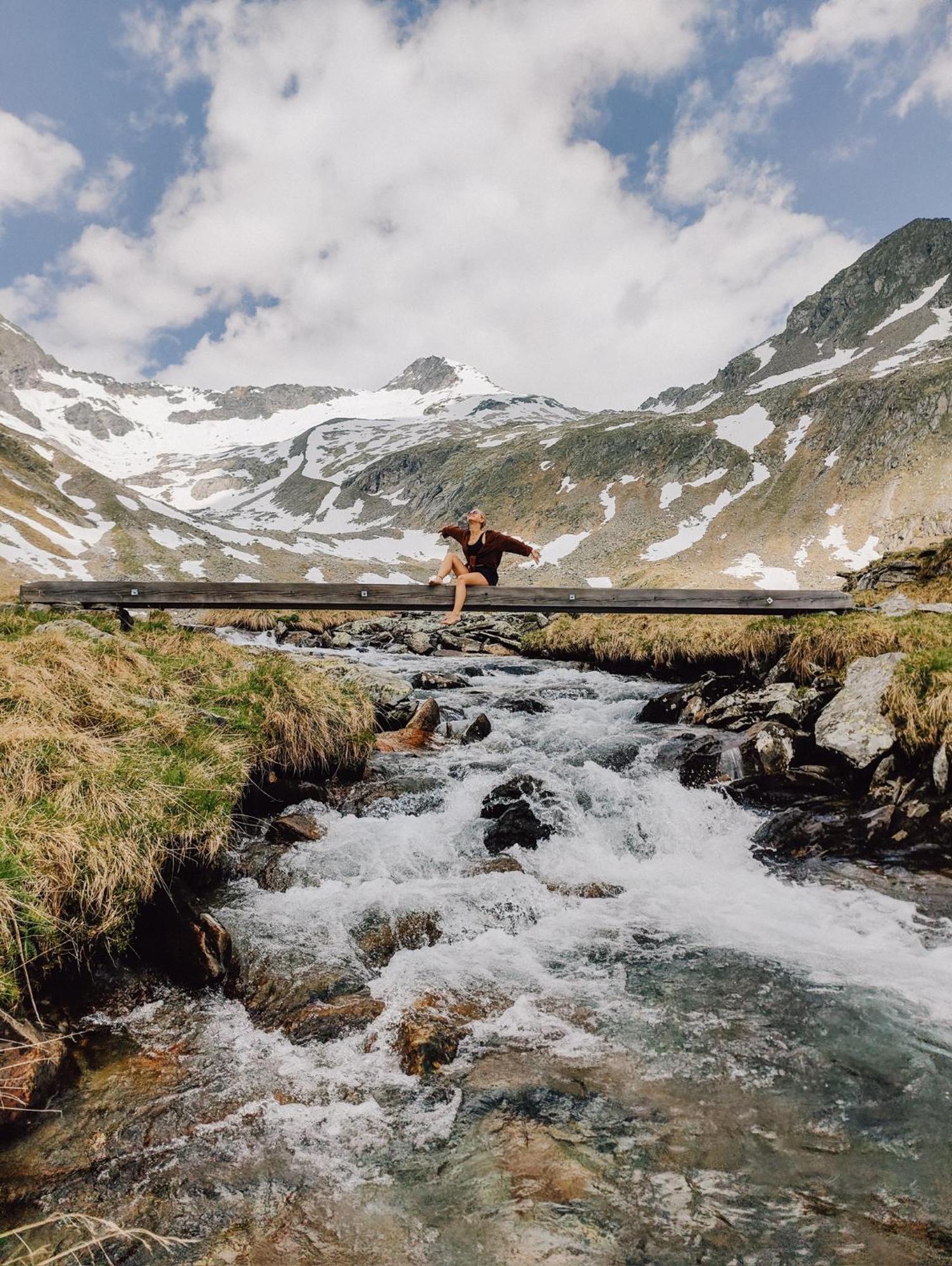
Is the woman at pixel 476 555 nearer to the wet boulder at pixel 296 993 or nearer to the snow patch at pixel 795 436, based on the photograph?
the wet boulder at pixel 296 993

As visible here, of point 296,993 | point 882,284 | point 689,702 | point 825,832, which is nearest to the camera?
point 296,993

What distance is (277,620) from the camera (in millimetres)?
32625

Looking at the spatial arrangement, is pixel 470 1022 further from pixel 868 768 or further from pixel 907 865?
pixel 868 768

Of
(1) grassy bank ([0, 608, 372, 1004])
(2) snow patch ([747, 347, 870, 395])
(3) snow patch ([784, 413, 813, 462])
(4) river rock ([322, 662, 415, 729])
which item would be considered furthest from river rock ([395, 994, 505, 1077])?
(2) snow patch ([747, 347, 870, 395])

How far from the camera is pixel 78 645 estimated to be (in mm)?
9125

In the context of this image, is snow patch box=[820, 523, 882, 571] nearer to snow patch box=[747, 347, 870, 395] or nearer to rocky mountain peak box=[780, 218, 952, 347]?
snow patch box=[747, 347, 870, 395]

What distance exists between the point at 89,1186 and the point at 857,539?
321 feet

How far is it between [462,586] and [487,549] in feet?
4.17

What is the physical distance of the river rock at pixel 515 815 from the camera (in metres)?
8.34

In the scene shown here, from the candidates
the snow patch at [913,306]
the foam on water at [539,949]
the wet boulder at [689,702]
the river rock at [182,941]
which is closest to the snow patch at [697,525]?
the snow patch at [913,306]

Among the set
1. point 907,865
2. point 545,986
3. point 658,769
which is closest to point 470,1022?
point 545,986

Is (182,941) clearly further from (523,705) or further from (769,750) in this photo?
(523,705)

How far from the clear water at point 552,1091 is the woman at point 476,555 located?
503 centimetres

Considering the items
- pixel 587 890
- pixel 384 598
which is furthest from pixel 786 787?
pixel 384 598
